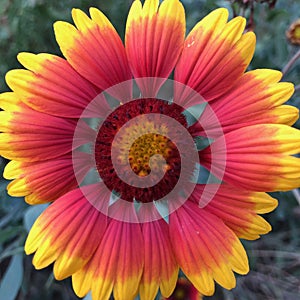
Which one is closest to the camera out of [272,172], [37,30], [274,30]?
[272,172]

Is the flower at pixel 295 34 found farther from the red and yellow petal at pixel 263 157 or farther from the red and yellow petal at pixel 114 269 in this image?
the red and yellow petal at pixel 114 269

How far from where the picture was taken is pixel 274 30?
1.72 m

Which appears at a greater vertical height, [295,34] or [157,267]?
[295,34]

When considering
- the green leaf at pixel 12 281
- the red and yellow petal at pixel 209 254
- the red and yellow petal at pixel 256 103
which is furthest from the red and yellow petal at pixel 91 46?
the green leaf at pixel 12 281

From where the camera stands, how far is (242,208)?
0.84m

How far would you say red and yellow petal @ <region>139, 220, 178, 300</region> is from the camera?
0.84m

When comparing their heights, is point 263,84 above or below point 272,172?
above

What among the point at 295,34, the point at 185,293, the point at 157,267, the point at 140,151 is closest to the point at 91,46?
the point at 140,151

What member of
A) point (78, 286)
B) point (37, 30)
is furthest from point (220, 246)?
point (37, 30)

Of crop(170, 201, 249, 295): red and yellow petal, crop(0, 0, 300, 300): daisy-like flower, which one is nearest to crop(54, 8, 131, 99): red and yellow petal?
crop(0, 0, 300, 300): daisy-like flower

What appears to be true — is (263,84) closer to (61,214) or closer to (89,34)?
(89,34)

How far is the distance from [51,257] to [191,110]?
0.43m

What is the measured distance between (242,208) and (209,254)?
106 mm

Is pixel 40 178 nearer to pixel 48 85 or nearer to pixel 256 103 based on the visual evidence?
pixel 48 85
